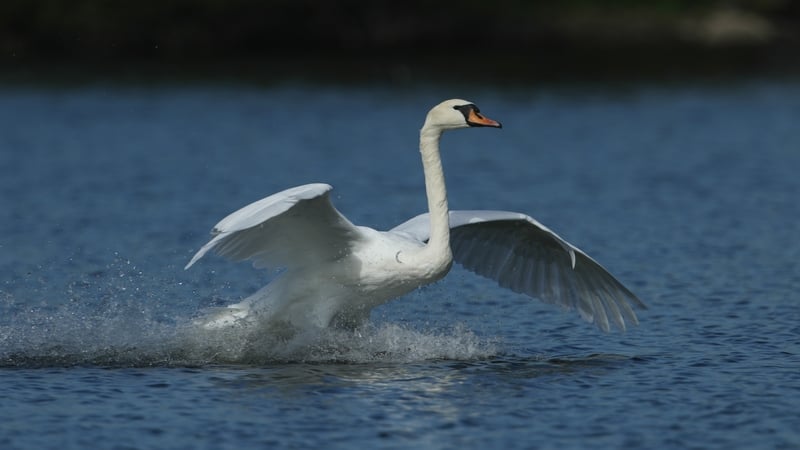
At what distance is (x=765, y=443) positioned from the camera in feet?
26.9

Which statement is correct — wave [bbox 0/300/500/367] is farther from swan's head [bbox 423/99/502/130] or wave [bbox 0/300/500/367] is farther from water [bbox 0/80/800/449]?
swan's head [bbox 423/99/502/130]

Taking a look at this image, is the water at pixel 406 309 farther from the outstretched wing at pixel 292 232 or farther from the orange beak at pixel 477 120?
the orange beak at pixel 477 120

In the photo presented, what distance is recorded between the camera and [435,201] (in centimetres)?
985

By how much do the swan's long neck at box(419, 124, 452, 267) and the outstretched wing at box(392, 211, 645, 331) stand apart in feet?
2.53

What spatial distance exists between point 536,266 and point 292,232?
223 centimetres

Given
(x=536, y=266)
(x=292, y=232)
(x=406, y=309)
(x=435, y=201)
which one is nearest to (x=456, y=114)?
(x=435, y=201)

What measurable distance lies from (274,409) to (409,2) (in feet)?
135

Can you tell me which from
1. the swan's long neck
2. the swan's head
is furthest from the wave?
the swan's head

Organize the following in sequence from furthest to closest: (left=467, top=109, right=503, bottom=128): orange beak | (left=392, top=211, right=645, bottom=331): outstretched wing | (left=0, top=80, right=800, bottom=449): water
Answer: (left=392, top=211, right=645, bottom=331): outstretched wing < (left=467, top=109, right=503, bottom=128): orange beak < (left=0, top=80, right=800, bottom=449): water

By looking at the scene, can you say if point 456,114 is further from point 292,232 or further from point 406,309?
point 406,309

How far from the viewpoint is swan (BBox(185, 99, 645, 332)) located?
9609 millimetres

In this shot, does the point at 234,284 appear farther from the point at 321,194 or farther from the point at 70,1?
the point at 70,1

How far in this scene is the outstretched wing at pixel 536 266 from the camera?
1079 centimetres

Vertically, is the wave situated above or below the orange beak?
below
